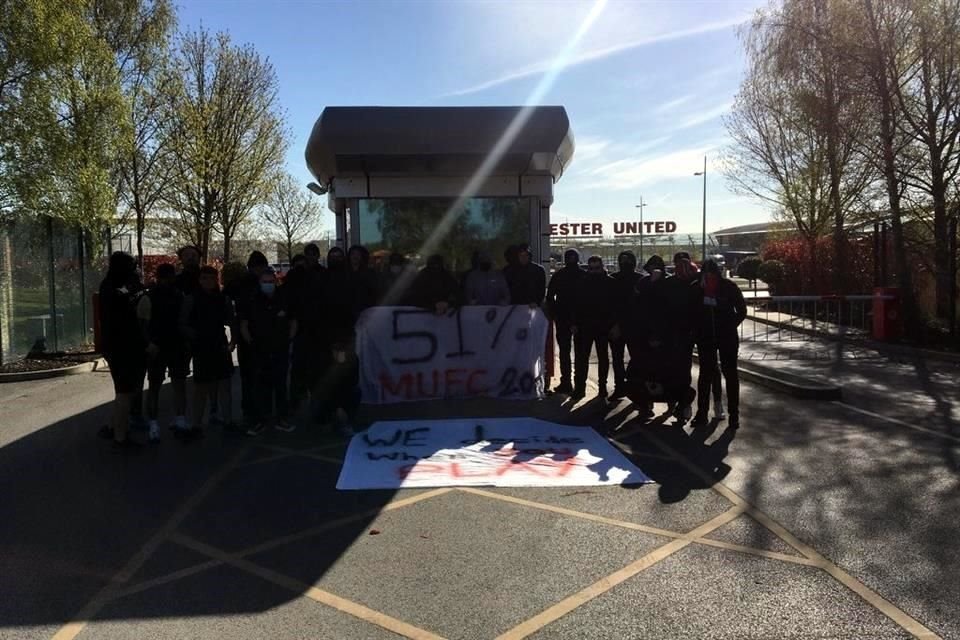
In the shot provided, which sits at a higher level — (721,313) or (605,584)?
Result: (721,313)

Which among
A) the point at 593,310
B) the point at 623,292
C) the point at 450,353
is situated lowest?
the point at 450,353

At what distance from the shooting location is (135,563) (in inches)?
169

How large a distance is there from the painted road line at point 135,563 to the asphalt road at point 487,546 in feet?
0.05

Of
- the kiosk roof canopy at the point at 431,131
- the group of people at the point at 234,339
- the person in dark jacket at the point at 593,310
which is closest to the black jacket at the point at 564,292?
the person in dark jacket at the point at 593,310

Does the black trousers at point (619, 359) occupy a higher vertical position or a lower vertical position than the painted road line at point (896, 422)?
higher

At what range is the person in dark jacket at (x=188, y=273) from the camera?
7188 mm

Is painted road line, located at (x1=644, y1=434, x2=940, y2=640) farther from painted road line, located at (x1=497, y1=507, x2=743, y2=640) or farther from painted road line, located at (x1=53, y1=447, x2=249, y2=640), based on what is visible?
painted road line, located at (x1=53, y1=447, x2=249, y2=640)

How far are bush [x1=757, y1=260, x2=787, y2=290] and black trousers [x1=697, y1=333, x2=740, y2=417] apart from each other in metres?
A: 18.1

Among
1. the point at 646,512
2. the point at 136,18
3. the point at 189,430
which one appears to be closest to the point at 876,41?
the point at 646,512

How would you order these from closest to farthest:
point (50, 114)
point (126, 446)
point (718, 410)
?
point (126, 446)
point (718, 410)
point (50, 114)

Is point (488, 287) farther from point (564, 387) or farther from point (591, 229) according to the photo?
point (591, 229)

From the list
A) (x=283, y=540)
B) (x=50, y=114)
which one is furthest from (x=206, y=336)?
(x=50, y=114)

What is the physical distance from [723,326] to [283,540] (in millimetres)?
5046

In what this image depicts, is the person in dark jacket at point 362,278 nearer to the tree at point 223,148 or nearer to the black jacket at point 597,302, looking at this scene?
the black jacket at point 597,302
